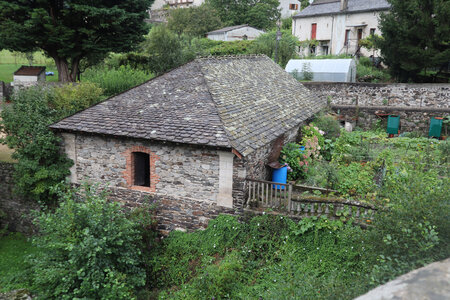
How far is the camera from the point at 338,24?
34.2 metres

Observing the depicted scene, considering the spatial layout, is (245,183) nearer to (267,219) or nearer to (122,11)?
(267,219)

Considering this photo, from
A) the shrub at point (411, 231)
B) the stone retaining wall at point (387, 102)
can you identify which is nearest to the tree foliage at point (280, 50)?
the stone retaining wall at point (387, 102)

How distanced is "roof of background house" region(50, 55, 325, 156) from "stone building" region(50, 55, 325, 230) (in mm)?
30

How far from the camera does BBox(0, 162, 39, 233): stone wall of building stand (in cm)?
1261

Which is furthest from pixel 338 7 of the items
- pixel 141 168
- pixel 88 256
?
pixel 88 256

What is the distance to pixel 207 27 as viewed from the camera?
158 ft

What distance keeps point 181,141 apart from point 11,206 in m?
7.85

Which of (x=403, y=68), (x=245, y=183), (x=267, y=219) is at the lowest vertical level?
(x=267, y=219)

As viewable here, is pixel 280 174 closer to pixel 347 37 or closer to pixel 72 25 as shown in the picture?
pixel 72 25

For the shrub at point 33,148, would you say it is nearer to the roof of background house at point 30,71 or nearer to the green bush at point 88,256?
the green bush at point 88,256

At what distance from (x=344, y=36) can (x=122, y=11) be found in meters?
23.6

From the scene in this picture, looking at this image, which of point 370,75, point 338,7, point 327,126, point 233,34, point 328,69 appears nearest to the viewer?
point 327,126

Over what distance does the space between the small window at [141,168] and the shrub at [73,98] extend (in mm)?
3725

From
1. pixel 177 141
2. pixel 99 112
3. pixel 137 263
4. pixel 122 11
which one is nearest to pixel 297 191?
pixel 177 141
